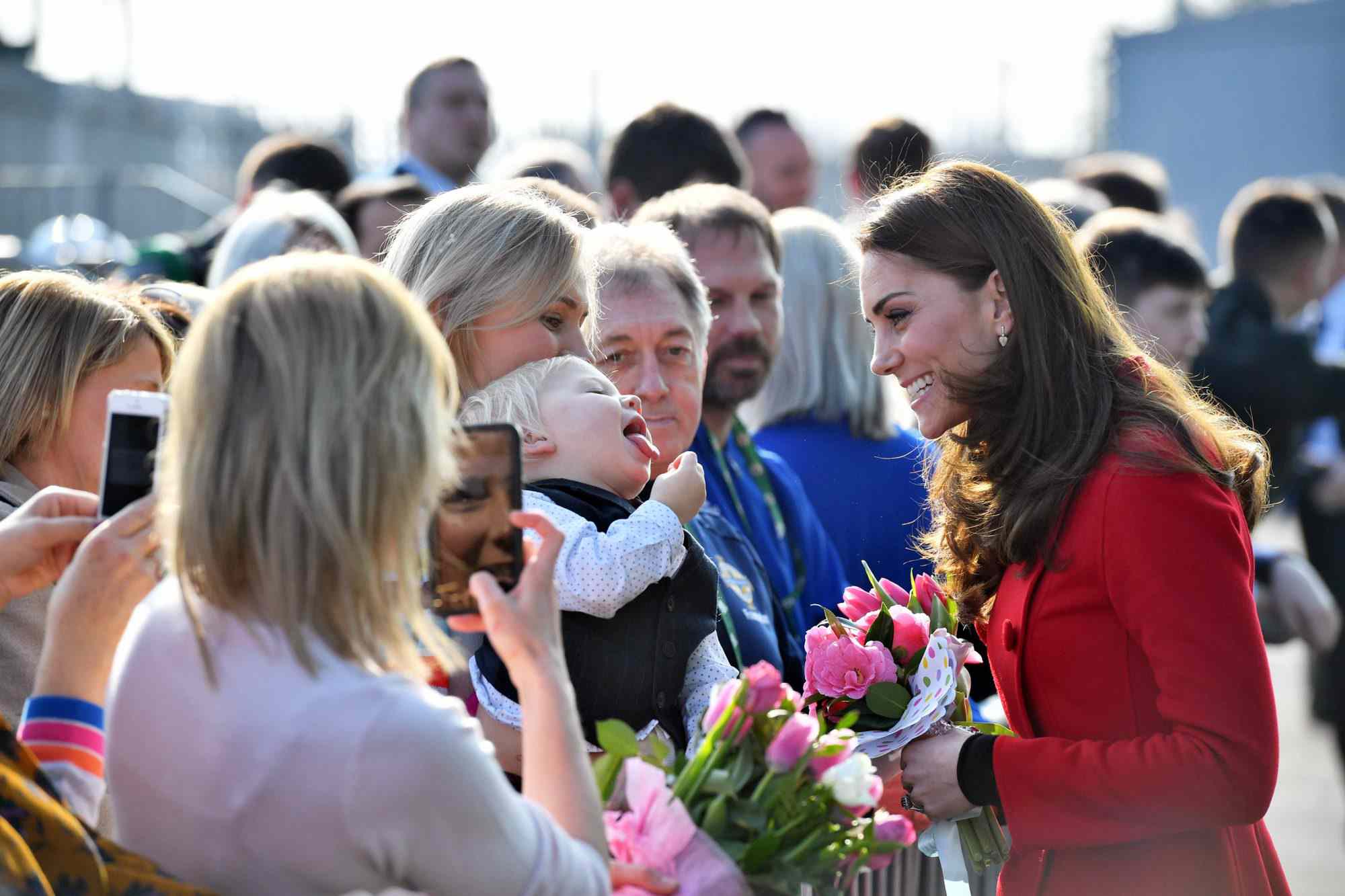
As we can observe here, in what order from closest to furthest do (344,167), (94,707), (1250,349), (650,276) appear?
(94,707) < (650,276) < (1250,349) < (344,167)

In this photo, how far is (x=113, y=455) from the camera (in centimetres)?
197

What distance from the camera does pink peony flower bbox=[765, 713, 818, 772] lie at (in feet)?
6.63

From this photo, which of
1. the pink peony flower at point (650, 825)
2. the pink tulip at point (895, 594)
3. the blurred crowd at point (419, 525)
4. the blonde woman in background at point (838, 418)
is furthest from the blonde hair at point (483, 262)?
the blonde woman in background at point (838, 418)

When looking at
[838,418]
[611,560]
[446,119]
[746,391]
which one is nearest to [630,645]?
[611,560]

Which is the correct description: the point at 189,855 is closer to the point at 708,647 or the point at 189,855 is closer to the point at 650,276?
the point at 708,647

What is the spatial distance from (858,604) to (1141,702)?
0.61 metres

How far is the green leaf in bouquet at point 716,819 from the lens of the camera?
6.48ft

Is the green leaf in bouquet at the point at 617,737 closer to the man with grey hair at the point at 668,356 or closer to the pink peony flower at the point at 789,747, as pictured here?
the pink peony flower at the point at 789,747

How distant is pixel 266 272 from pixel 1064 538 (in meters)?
1.40

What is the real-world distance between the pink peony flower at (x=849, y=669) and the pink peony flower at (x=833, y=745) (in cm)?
40

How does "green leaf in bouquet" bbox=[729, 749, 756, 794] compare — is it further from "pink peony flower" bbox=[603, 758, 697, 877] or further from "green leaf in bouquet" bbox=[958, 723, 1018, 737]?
"green leaf in bouquet" bbox=[958, 723, 1018, 737]

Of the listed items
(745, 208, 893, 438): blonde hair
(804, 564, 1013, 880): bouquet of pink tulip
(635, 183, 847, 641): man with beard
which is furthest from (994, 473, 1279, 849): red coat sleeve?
(745, 208, 893, 438): blonde hair

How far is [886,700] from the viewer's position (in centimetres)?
255

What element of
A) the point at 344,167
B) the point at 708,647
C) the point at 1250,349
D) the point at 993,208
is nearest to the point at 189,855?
the point at 708,647
